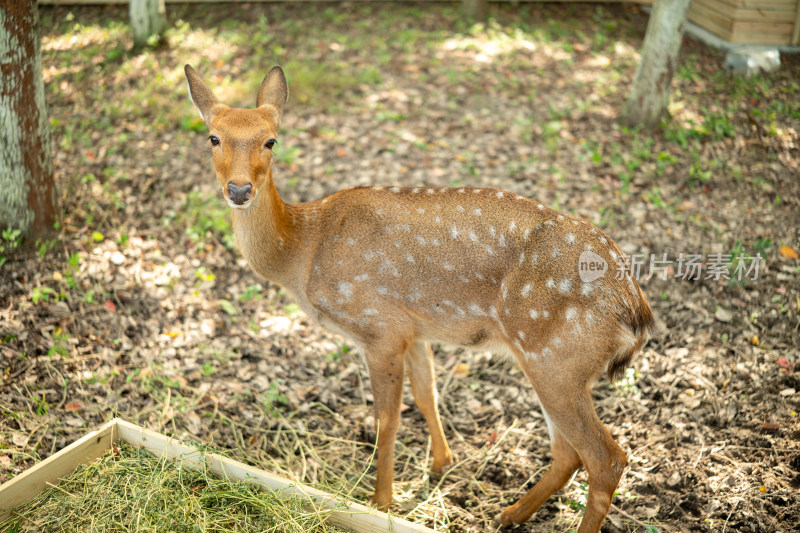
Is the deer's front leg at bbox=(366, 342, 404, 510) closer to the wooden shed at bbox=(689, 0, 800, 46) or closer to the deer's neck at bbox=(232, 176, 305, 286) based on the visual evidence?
the deer's neck at bbox=(232, 176, 305, 286)

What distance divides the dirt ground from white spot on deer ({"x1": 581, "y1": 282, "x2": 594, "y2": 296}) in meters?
1.44

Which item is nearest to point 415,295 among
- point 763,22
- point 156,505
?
point 156,505

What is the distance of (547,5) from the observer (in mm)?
11484

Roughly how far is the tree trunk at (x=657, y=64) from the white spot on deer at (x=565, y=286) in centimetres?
499

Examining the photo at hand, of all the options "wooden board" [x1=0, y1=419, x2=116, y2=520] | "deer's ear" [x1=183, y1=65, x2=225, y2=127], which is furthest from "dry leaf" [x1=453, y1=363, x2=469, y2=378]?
"deer's ear" [x1=183, y1=65, x2=225, y2=127]

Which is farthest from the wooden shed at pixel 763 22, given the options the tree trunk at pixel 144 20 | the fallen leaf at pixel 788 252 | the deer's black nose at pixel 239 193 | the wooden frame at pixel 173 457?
the wooden frame at pixel 173 457

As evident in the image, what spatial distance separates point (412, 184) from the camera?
6.89m

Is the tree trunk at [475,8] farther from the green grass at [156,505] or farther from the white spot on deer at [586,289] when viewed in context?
the green grass at [156,505]

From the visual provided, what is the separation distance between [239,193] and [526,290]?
160cm

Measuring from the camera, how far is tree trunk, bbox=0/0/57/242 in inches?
194

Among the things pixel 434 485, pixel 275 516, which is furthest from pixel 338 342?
pixel 275 516

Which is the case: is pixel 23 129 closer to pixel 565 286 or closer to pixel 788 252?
pixel 565 286

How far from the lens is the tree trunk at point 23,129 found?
4.92 metres

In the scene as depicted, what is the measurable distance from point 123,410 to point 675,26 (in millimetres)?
6765
